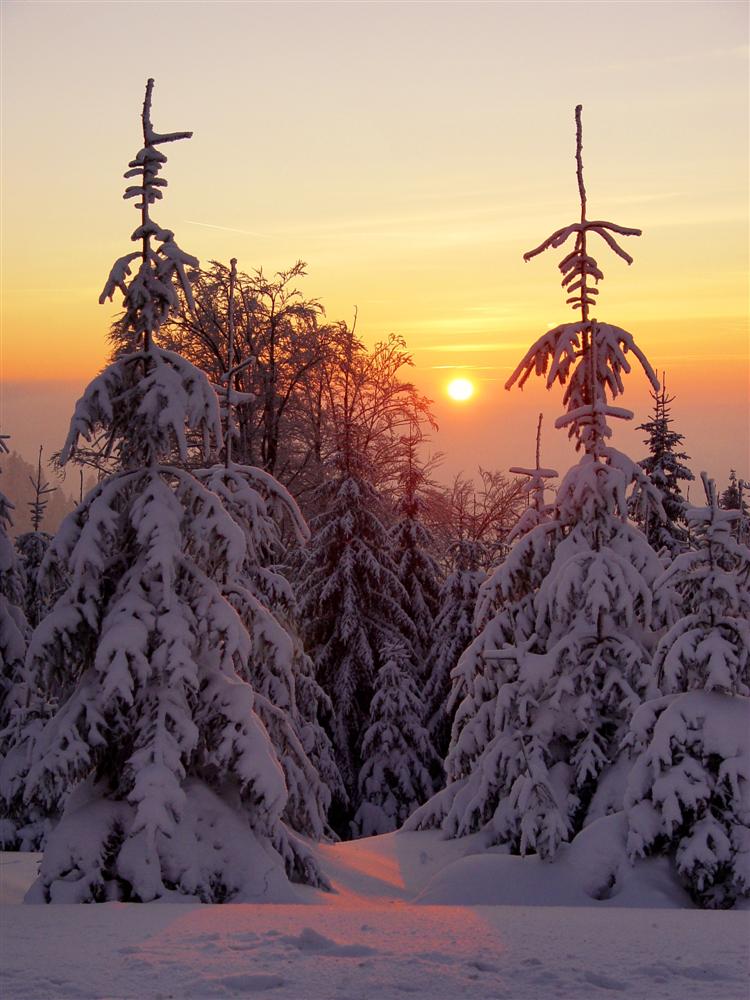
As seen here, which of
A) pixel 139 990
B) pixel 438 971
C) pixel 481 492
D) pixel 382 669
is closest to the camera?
pixel 139 990

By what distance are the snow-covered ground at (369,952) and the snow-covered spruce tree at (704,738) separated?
259 centimetres

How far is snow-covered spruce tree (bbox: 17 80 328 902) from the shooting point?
12.5m

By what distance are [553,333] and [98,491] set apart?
26.7ft

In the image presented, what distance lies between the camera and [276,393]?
38.6 metres

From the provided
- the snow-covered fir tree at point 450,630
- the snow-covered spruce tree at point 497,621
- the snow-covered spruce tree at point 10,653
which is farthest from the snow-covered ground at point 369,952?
the snow-covered fir tree at point 450,630

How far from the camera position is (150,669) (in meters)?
12.8

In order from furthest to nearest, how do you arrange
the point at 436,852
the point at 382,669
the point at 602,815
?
the point at 382,669, the point at 436,852, the point at 602,815

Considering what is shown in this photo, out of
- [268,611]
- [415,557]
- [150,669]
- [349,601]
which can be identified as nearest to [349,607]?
[349,601]

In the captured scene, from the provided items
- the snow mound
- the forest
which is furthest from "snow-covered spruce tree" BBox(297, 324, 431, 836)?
the snow mound

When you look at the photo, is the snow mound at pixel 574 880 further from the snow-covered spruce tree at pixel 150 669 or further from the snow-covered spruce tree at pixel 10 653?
the snow-covered spruce tree at pixel 10 653

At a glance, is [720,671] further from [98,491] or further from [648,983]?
[98,491]

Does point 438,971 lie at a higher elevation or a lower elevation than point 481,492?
lower

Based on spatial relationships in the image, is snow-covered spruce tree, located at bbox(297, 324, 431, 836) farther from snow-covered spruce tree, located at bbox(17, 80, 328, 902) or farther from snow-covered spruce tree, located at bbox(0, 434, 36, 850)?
snow-covered spruce tree, located at bbox(17, 80, 328, 902)

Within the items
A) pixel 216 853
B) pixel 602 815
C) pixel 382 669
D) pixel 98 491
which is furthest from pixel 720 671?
pixel 382 669
